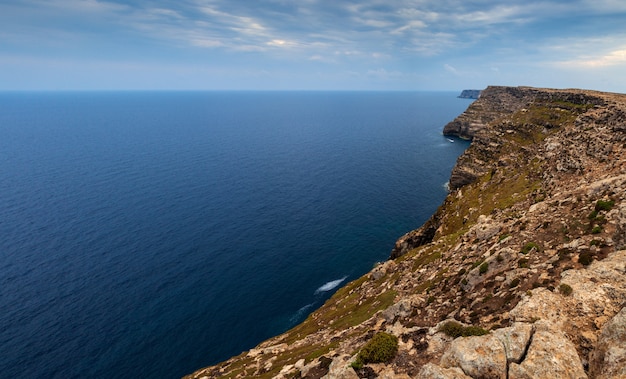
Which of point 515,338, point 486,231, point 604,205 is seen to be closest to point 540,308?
point 515,338

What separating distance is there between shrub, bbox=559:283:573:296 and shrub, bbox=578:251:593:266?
413 centimetres

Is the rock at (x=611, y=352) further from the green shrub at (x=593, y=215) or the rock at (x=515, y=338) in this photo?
the green shrub at (x=593, y=215)

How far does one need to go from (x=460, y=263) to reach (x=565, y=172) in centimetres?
3340

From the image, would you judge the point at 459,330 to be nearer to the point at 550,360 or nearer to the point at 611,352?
the point at 550,360

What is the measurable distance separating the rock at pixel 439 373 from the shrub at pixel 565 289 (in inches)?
394

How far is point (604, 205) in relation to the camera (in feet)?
108

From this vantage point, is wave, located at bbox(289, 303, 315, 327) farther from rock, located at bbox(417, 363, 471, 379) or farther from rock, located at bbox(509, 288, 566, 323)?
rock, located at bbox(509, 288, 566, 323)

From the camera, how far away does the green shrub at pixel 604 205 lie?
32.5 meters

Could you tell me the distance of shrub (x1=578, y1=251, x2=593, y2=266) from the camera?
26709 millimetres

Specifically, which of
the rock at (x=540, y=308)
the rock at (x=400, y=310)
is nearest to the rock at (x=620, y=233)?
the rock at (x=540, y=308)

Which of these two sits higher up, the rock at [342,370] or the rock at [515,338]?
the rock at [515,338]

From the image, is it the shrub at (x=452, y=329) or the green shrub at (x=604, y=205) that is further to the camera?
the green shrub at (x=604, y=205)

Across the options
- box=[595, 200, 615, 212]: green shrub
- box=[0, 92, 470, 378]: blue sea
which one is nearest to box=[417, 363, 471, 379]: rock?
box=[595, 200, 615, 212]: green shrub

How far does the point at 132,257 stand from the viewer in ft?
376
